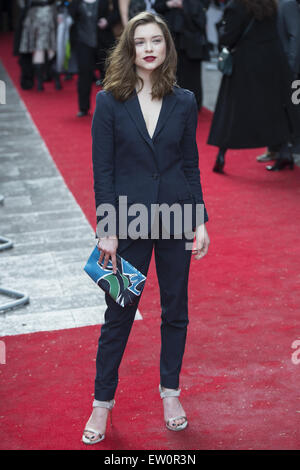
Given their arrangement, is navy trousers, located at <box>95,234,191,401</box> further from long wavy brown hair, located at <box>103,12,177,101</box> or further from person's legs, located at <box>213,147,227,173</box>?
person's legs, located at <box>213,147,227,173</box>

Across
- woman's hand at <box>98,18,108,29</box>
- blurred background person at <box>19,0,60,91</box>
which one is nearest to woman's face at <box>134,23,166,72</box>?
woman's hand at <box>98,18,108,29</box>

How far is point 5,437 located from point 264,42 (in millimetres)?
4981

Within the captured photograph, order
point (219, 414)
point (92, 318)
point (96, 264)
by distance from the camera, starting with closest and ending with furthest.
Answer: point (96, 264), point (219, 414), point (92, 318)

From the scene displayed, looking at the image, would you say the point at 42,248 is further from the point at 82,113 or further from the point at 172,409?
the point at 82,113

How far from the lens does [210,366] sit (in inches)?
161

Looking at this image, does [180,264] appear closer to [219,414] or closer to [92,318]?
[219,414]

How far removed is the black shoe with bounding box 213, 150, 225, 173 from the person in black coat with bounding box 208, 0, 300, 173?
0.09 m

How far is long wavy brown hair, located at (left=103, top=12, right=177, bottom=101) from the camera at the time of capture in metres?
3.20

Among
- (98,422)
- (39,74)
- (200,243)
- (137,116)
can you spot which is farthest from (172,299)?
(39,74)

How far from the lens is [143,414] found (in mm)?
3629

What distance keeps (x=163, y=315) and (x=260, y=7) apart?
14.5 feet

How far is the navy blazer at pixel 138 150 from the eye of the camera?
125 inches

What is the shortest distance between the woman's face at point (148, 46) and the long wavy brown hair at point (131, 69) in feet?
0.06
